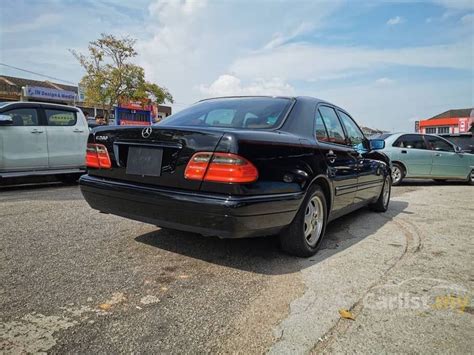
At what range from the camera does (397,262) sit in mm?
3207

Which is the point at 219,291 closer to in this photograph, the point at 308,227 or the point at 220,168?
the point at 220,168

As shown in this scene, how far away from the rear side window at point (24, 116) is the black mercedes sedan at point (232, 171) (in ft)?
13.8

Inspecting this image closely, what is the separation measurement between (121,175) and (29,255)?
1.02m

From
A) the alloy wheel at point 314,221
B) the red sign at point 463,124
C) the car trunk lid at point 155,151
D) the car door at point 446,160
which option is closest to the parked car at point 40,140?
the car trunk lid at point 155,151

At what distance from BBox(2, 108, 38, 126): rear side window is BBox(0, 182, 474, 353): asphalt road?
3038mm

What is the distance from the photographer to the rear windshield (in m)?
3.08

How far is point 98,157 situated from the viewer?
3.07 metres

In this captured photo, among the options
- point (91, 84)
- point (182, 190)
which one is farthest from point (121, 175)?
point (91, 84)

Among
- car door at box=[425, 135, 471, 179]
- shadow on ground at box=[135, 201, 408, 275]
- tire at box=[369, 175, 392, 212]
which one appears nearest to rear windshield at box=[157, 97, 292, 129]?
shadow on ground at box=[135, 201, 408, 275]

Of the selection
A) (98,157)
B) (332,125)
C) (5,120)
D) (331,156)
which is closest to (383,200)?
(332,125)

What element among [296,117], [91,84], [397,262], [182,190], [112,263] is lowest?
[397,262]

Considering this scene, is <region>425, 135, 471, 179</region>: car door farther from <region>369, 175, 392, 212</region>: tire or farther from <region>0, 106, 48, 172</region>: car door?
<region>0, 106, 48, 172</region>: car door

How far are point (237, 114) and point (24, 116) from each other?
5.04 m

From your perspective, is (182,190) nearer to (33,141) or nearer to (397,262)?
(397,262)
